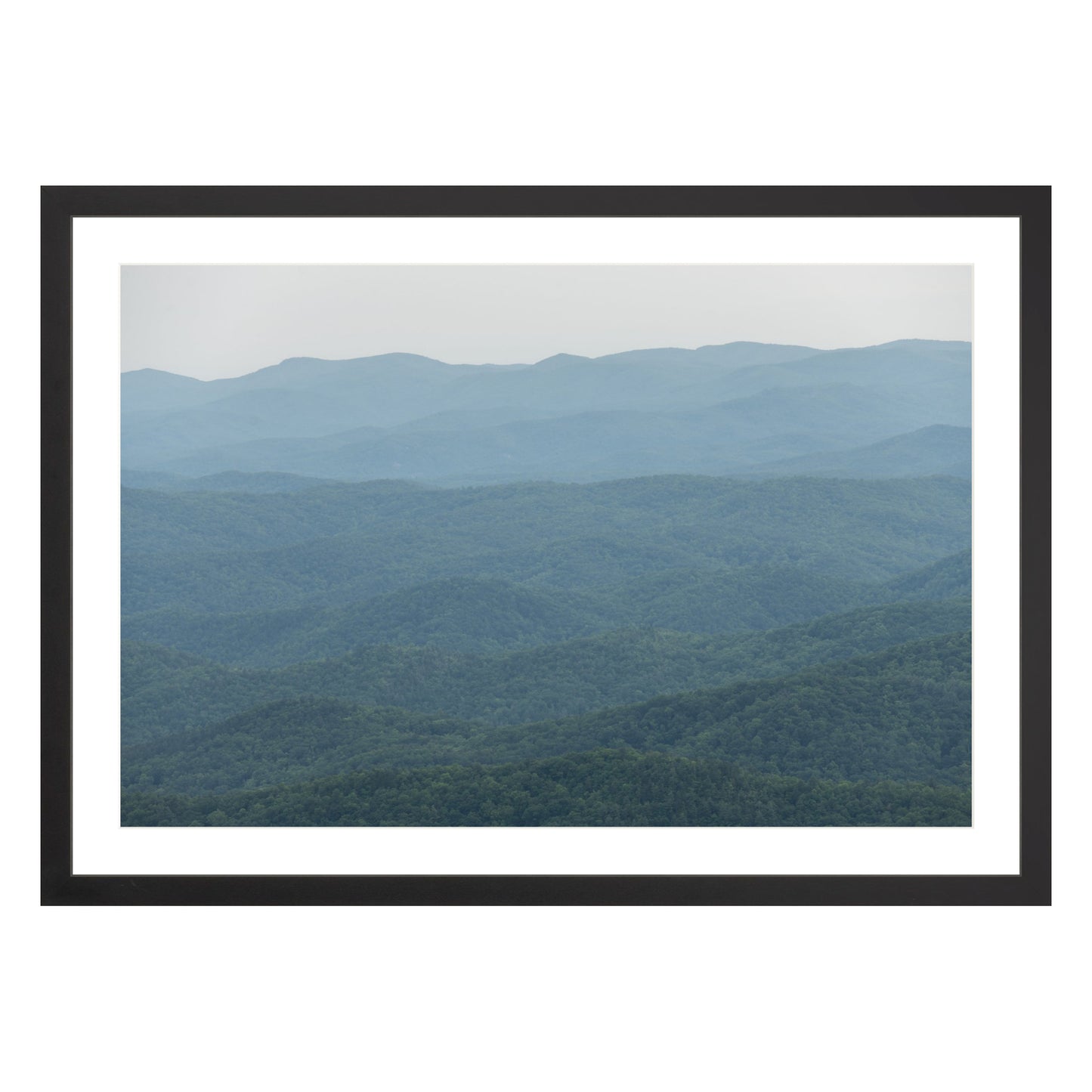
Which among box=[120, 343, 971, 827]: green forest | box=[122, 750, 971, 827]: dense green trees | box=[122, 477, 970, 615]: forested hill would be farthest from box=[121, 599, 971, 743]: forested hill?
box=[122, 750, 971, 827]: dense green trees

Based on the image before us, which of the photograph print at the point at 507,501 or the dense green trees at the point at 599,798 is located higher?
the photograph print at the point at 507,501

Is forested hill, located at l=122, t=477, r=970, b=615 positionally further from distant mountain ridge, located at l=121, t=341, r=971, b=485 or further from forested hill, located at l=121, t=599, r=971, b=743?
forested hill, located at l=121, t=599, r=971, b=743
